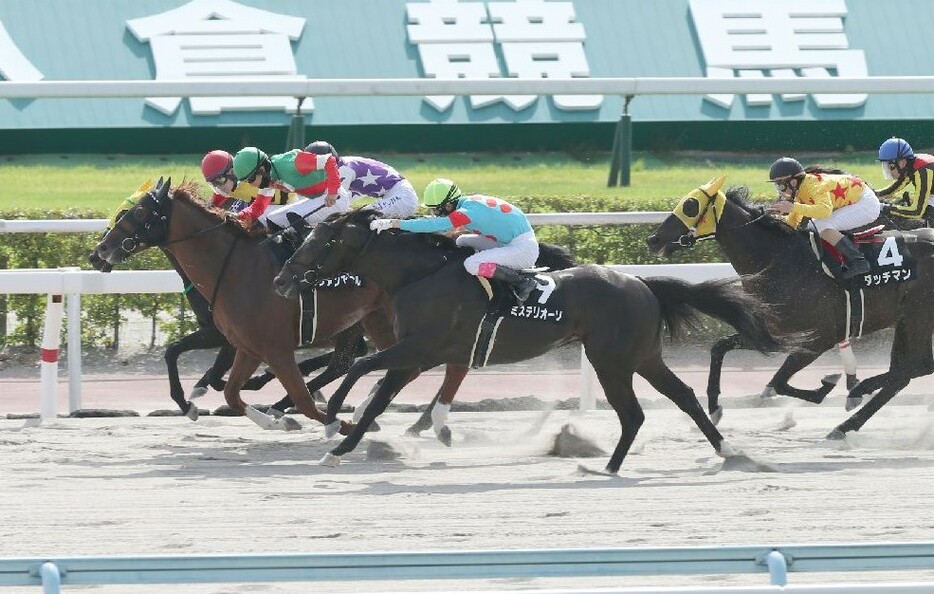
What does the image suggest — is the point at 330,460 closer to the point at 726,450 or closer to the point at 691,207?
the point at 726,450

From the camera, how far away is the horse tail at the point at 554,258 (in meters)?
8.34

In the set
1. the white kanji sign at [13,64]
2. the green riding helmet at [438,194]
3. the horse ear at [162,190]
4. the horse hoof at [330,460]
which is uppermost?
the green riding helmet at [438,194]

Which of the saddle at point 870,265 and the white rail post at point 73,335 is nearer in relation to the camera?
the saddle at point 870,265

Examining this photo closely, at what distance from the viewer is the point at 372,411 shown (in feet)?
24.6

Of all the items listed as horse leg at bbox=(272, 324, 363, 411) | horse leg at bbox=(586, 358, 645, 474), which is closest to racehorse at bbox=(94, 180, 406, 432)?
horse leg at bbox=(272, 324, 363, 411)

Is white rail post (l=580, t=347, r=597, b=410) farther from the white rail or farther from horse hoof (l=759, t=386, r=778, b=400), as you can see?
the white rail

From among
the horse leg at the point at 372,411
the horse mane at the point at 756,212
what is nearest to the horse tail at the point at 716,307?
the horse mane at the point at 756,212

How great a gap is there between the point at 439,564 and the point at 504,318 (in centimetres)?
366

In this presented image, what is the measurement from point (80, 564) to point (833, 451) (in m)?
5.02

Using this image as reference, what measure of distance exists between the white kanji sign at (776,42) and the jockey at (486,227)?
27.8 ft

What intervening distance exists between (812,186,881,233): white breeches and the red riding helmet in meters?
3.25

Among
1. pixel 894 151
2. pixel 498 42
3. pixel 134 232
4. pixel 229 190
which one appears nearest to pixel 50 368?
pixel 134 232

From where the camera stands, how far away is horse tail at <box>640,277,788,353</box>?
771 centimetres

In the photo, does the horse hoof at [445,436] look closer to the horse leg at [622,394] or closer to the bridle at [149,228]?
the horse leg at [622,394]
